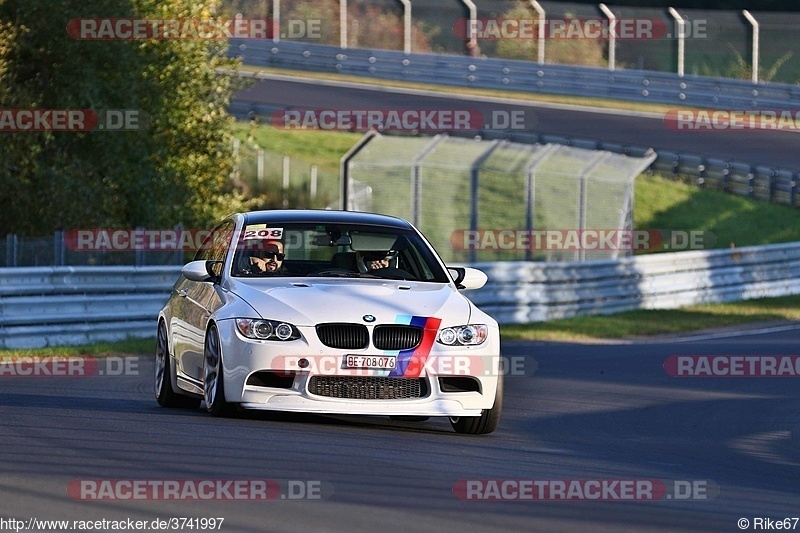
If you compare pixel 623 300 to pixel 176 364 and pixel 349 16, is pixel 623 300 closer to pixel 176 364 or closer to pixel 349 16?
pixel 176 364

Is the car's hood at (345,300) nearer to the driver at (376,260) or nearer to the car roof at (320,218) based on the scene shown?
the driver at (376,260)

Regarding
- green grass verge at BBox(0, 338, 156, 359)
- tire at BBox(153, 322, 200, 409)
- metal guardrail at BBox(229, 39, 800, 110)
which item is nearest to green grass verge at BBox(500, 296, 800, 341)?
green grass verge at BBox(0, 338, 156, 359)

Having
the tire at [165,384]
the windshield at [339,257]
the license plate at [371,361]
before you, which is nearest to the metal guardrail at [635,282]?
the tire at [165,384]

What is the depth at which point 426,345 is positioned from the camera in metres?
9.71

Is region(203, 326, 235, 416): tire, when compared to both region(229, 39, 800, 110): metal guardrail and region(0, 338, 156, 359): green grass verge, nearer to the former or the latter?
region(0, 338, 156, 359): green grass verge

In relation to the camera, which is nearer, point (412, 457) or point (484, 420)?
point (412, 457)

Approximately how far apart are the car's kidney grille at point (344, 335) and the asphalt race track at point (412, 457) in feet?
1.83

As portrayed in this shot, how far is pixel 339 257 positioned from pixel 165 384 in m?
1.74

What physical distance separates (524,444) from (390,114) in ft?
93.6

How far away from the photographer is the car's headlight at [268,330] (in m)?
9.63

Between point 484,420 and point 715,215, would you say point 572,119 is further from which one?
point 484,420

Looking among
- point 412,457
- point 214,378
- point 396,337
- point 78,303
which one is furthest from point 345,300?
point 78,303

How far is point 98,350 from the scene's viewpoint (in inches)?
679

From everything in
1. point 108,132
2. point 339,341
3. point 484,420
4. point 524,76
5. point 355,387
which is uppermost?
point 339,341
